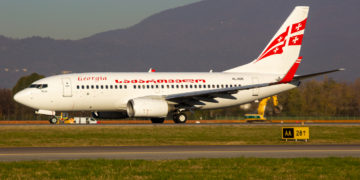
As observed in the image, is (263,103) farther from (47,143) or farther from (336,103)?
(47,143)

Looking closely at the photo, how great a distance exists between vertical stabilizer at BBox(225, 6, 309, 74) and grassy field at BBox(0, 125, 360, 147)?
12527 mm

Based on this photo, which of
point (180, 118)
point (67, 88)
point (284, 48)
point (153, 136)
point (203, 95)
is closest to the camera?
point (153, 136)

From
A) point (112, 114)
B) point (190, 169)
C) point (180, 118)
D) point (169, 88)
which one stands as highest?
point (169, 88)

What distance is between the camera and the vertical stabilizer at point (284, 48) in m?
54.7

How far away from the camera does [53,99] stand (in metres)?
48.2

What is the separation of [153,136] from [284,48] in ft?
74.8

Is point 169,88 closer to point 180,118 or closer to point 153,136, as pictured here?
point 180,118

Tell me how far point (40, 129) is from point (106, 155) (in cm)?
1872

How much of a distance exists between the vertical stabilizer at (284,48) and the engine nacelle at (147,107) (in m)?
10.8

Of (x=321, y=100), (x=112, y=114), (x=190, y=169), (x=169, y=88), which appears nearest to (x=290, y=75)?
(x=169, y=88)

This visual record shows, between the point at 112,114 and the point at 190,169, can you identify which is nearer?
the point at 190,169

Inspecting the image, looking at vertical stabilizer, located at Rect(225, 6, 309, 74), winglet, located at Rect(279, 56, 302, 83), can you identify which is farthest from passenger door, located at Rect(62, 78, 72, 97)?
winglet, located at Rect(279, 56, 302, 83)

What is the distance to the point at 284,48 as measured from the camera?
55.0m

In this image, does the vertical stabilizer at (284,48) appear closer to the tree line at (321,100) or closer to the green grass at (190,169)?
the tree line at (321,100)
